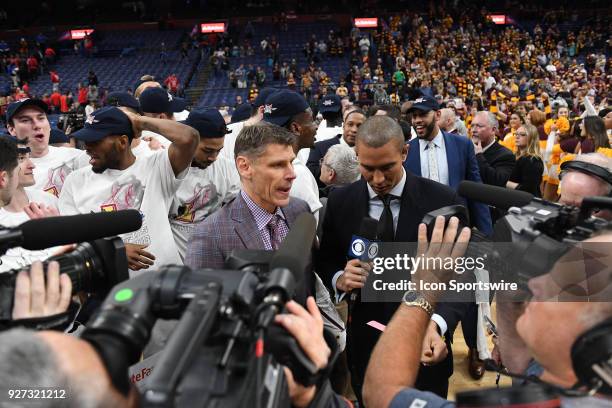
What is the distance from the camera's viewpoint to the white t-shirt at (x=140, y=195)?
2488mm

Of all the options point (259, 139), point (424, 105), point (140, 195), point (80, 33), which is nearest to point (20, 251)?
point (140, 195)

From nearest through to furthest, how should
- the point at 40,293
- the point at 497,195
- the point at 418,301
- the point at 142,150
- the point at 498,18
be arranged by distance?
the point at 40,293 → the point at 418,301 → the point at 497,195 → the point at 142,150 → the point at 498,18

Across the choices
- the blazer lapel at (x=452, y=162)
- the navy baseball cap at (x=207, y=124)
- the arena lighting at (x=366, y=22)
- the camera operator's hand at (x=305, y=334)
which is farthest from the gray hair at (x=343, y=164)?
the arena lighting at (x=366, y=22)

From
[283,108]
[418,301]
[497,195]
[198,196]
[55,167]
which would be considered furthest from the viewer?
[55,167]

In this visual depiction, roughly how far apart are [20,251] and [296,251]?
1.54 meters

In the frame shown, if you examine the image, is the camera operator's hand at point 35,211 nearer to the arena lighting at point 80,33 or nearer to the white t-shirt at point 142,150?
the white t-shirt at point 142,150

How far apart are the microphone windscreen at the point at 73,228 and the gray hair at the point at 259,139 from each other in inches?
29.6

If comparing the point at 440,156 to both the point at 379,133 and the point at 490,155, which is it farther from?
the point at 379,133

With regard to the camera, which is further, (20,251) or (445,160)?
(445,160)

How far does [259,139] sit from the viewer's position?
200 cm

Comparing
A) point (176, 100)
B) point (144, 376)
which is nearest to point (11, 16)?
point (176, 100)

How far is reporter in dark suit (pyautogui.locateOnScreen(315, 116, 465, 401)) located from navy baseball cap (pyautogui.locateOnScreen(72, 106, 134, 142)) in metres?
1.05

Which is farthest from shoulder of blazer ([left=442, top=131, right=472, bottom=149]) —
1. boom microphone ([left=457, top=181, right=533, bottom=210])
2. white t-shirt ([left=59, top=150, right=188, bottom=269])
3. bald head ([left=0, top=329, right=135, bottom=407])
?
bald head ([left=0, top=329, right=135, bottom=407])

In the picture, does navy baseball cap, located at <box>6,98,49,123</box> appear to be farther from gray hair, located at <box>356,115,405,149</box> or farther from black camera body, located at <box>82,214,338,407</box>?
black camera body, located at <box>82,214,338,407</box>
